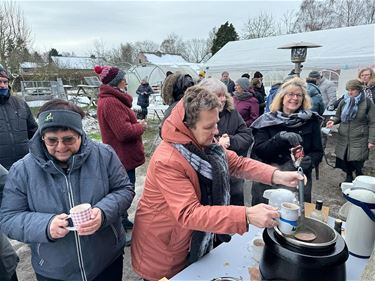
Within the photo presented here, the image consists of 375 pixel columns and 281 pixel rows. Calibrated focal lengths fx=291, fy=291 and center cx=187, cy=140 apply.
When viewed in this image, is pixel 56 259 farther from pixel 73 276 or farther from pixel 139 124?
pixel 139 124

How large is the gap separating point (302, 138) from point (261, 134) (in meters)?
0.36

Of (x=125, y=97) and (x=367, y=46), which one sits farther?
(x=367, y=46)

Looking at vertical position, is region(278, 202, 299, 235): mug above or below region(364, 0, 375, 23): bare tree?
below

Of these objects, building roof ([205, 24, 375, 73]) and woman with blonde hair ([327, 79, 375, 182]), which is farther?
building roof ([205, 24, 375, 73])

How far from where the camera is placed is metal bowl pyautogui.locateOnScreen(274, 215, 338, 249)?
1.03 metres

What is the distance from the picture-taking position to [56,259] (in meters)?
1.43

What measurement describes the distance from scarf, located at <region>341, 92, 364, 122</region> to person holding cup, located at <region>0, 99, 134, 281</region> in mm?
4043

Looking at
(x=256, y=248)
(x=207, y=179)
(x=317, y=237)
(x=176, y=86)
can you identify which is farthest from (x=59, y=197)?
(x=176, y=86)

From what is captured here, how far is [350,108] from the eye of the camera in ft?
14.3

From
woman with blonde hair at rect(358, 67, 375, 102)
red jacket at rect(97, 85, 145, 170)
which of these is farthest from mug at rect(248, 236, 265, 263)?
woman with blonde hair at rect(358, 67, 375, 102)

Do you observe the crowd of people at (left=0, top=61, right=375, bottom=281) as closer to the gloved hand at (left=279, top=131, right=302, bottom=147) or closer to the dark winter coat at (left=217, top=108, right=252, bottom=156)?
the gloved hand at (left=279, top=131, right=302, bottom=147)

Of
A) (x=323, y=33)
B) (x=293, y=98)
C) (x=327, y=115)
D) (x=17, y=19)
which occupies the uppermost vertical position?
(x=17, y=19)

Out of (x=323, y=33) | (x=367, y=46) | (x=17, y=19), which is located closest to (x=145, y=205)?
(x=367, y=46)

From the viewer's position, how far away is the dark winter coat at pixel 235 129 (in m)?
2.82
